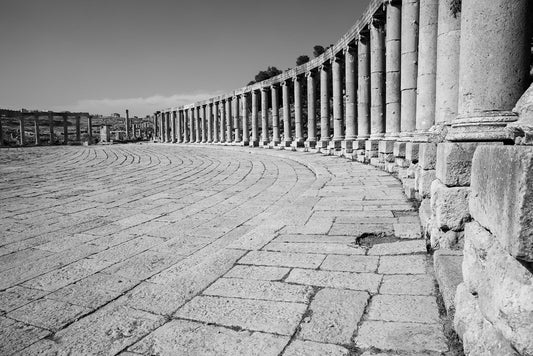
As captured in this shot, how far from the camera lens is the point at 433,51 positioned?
6523 mm

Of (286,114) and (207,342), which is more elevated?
(286,114)

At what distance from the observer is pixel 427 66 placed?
21.8ft

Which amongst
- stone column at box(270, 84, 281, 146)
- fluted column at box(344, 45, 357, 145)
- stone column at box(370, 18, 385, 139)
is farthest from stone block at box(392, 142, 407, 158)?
stone column at box(270, 84, 281, 146)

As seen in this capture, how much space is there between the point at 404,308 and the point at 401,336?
0.34 meters

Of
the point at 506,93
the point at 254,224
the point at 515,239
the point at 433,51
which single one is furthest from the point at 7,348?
the point at 433,51

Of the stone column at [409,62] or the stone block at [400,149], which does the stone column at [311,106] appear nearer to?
the stone column at [409,62]

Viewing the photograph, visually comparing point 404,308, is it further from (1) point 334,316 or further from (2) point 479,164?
(2) point 479,164

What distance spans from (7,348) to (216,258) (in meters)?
1.74

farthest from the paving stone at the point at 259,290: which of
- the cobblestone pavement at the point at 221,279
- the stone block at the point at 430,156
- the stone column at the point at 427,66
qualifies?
the stone column at the point at 427,66

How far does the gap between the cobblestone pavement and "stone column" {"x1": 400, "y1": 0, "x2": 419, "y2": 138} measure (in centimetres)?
278

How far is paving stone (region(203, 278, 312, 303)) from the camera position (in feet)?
8.80

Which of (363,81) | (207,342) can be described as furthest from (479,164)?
(363,81)

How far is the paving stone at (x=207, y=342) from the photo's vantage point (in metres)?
2.06

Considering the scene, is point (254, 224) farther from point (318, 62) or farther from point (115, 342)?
point (318, 62)
